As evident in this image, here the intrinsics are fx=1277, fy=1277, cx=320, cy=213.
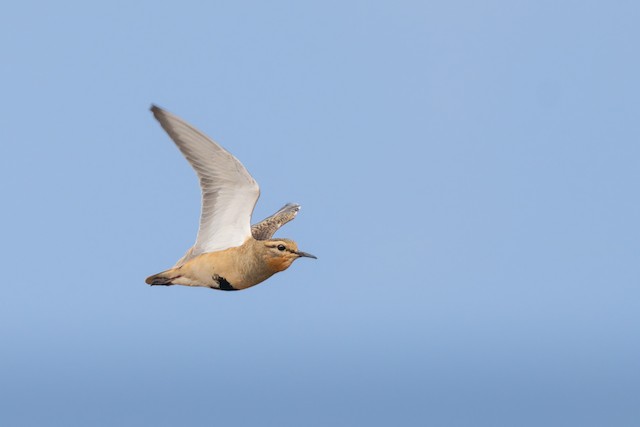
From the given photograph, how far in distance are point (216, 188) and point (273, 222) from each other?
5.53 meters

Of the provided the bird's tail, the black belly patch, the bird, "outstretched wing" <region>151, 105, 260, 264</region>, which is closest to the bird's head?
the bird

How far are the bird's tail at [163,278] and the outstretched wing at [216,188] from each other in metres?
0.43

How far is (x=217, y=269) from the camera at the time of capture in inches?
1101

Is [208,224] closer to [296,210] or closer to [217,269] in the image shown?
[217,269]

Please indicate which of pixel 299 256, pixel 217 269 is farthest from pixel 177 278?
pixel 299 256

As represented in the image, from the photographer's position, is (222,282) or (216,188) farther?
(222,282)

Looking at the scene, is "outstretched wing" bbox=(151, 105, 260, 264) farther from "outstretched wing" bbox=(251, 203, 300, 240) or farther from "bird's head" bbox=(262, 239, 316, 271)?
"outstretched wing" bbox=(251, 203, 300, 240)

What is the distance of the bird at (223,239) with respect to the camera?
26.9 meters

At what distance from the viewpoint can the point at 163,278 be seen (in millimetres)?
28688

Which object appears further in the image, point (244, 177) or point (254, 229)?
point (254, 229)

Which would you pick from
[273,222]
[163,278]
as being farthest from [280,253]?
[273,222]

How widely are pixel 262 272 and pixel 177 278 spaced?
227cm

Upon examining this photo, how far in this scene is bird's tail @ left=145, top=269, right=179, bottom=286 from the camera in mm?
28578

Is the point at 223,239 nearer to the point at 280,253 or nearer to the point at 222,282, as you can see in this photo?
the point at 222,282
